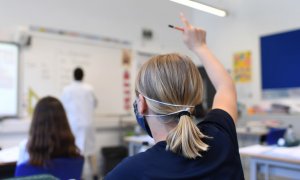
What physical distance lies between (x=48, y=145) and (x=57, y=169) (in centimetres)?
18

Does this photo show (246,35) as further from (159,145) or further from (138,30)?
(159,145)

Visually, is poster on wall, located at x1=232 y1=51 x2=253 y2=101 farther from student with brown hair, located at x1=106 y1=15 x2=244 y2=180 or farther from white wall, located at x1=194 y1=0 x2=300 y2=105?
student with brown hair, located at x1=106 y1=15 x2=244 y2=180

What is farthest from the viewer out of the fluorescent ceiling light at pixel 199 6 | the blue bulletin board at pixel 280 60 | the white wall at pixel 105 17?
the blue bulletin board at pixel 280 60

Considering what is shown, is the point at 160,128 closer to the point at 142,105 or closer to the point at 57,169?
the point at 142,105

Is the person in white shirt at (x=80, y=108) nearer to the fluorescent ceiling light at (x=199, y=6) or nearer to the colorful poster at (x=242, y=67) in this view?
the fluorescent ceiling light at (x=199, y=6)

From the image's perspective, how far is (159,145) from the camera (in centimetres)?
80

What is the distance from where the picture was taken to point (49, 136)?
7.31 feet

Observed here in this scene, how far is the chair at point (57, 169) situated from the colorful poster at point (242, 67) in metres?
4.16

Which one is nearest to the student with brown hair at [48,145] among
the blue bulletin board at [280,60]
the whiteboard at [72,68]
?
the whiteboard at [72,68]

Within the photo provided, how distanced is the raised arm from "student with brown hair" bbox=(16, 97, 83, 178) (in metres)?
1.36

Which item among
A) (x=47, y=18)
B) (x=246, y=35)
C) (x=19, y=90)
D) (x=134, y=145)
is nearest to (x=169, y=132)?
(x=134, y=145)

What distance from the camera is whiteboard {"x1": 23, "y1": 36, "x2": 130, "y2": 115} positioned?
4.20 m

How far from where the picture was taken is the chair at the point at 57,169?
208 centimetres

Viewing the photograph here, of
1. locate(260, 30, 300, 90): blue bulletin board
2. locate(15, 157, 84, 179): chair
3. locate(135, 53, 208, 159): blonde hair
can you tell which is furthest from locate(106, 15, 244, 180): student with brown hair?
locate(260, 30, 300, 90): blue bulletin board
